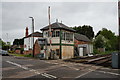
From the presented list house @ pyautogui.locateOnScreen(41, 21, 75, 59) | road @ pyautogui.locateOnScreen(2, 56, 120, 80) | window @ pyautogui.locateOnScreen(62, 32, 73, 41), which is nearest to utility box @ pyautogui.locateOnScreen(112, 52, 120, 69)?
road @ pyautogui.locateOnScreen(2, 56, 120, 80)

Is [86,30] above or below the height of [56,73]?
above

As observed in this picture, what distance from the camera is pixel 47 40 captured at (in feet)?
94.5

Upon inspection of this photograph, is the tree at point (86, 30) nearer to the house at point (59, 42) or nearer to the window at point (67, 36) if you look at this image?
the window at point (67, 36)

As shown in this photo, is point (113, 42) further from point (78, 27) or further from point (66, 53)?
point (66, 53)

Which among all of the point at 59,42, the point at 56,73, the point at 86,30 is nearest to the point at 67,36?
the point at 59,42

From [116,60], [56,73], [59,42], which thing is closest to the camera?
[56,73]

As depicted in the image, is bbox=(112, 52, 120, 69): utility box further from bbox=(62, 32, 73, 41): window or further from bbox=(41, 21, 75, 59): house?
bbox=(62, 32, 73, 41): window

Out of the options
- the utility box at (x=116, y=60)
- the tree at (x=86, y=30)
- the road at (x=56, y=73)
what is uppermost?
the tree at (x=86, y=30)

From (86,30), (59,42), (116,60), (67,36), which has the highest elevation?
(86,30)

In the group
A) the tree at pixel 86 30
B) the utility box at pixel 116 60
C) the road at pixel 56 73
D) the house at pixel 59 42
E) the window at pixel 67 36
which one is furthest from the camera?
the tree at pixel 86 30

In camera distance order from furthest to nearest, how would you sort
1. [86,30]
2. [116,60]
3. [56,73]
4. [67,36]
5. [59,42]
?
[86,30]
[67,36]
[59,42]
[116,60]
[56,73]

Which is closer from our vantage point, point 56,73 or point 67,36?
point 56,73

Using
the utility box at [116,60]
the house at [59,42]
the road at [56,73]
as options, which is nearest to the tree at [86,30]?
the house at [59,42]

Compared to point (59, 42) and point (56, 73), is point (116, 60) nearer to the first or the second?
point (56, 73)
